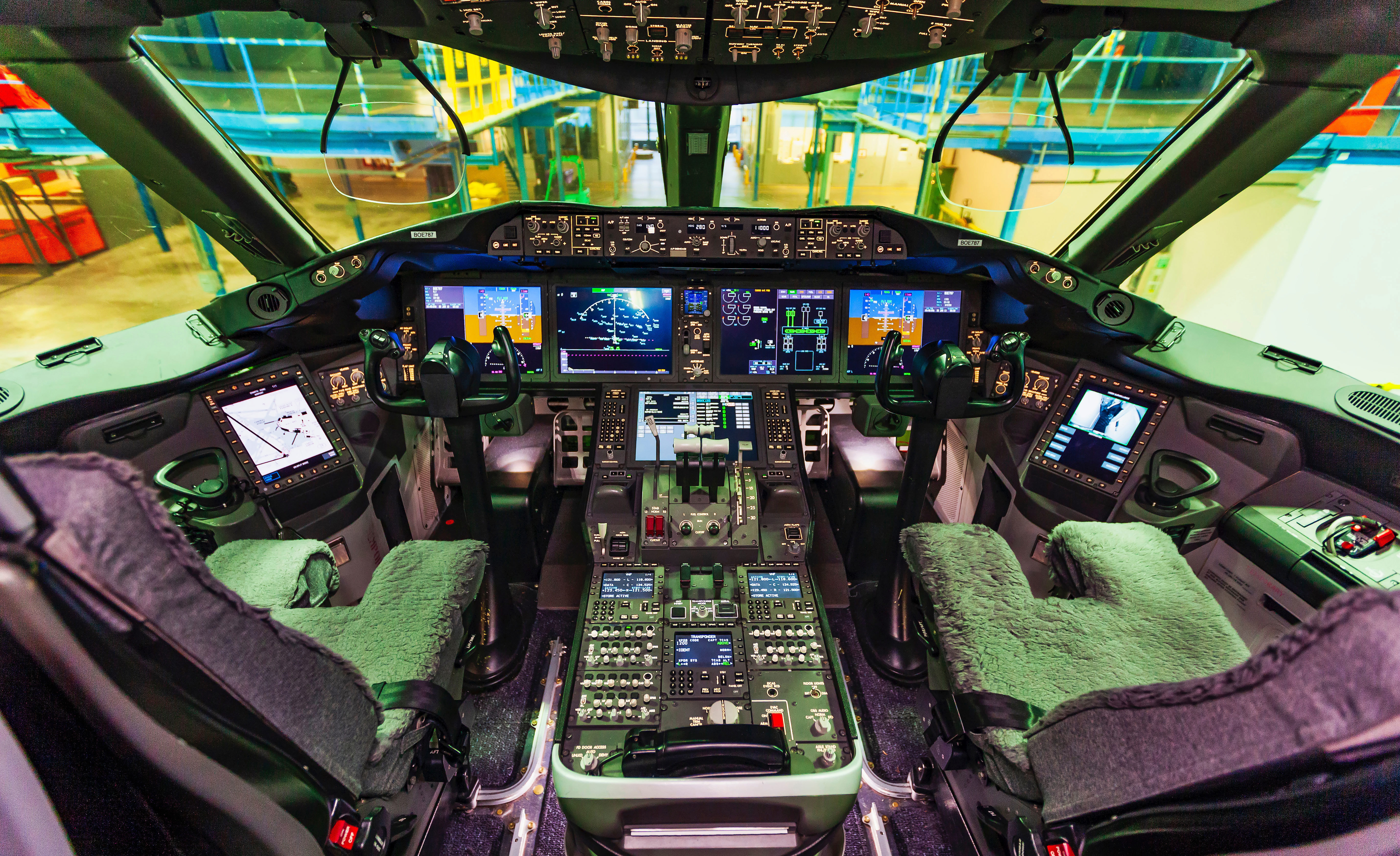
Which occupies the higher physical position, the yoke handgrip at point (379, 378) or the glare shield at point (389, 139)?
the glare shield at point (389, 139)

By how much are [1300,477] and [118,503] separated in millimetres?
2720

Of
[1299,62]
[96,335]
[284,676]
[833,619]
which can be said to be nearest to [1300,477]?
[1299,62]

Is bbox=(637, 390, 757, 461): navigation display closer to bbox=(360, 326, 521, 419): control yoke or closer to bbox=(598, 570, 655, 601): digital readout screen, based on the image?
bbox=(598, 570, 655, 601): digital readout screen

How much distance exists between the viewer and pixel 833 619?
2500mm

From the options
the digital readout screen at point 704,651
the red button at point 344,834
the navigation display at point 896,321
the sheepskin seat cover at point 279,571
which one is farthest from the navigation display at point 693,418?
the red button at point 344,834

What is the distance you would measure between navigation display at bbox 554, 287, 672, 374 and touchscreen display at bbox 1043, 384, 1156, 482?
159 centimetres

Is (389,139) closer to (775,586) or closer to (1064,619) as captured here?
(775,586)

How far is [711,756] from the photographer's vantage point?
132 cm

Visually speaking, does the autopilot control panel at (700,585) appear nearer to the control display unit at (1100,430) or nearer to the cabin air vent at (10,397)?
the control display unit at (1100,430)

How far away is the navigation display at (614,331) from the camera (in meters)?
2.46

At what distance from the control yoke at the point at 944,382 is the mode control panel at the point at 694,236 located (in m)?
0.57

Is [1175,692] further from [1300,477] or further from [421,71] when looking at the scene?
[421,71]

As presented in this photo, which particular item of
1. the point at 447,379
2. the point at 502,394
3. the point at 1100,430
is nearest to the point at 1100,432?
the point at 1100,430

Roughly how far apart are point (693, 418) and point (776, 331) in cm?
50
